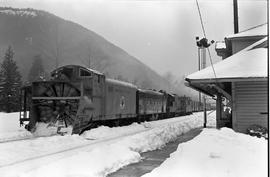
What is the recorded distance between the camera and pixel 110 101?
2284 cm

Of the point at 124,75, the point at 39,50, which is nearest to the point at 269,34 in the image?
the point at 124,75

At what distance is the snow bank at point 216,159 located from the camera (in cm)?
717

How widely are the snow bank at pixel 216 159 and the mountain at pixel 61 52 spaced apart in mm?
60466

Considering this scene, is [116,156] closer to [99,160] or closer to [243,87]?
[99,160]

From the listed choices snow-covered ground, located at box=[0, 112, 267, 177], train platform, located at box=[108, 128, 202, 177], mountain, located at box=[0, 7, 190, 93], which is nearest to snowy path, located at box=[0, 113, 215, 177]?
snow-covered ground, located at box=[0, 112, 267, 177]

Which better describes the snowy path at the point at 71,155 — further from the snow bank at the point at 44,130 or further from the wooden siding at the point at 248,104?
the wooden siding at the point at 248,104

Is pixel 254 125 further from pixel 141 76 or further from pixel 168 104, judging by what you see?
pixel 141 76

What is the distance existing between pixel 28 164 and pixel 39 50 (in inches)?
4418

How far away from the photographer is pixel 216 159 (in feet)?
26.1

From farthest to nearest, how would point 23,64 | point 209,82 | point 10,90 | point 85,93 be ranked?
point 23,64 < point 10,90 < point 85,93 < point 209,82

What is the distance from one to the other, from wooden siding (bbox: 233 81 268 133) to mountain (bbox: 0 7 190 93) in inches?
2114

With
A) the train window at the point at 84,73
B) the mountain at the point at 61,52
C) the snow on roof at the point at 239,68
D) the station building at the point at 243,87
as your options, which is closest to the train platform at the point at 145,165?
the station building at the point at 243,87

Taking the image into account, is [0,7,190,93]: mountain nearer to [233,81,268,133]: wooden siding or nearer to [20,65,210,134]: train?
[20,65,210,134]: train

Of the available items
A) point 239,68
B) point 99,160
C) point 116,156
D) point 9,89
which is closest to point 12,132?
point 116,156
